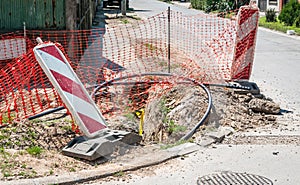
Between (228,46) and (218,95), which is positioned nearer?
(218,95)

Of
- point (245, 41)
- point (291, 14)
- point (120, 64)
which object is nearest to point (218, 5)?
point (291, 14)

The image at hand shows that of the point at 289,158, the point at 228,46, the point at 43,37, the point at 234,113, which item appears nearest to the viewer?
the point at 289,158

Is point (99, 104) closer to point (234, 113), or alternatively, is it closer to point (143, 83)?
point (143, 83)

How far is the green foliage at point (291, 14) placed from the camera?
85.3ft

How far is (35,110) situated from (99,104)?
1.15 meters

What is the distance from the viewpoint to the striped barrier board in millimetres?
6520

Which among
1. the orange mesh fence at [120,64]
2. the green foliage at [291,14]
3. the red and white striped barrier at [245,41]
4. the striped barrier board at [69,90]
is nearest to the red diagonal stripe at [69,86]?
the striped barrier board at [69,90]

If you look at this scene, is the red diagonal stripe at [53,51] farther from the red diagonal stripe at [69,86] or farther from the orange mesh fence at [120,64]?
the orange mesh fence at [120,64]

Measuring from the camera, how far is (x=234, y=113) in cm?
836

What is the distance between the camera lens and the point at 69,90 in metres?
6.71

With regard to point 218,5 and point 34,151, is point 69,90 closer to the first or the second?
point 34,151

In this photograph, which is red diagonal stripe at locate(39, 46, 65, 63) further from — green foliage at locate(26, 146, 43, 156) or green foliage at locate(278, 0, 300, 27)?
green foliage at locate(278, 0, 300, 27)

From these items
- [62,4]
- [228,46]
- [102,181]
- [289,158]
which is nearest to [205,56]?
[228,46]

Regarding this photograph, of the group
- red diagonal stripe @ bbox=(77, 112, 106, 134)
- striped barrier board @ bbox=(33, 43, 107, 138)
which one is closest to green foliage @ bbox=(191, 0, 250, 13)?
striped barrier board @ bbox=(33, 43, 107, 138)
